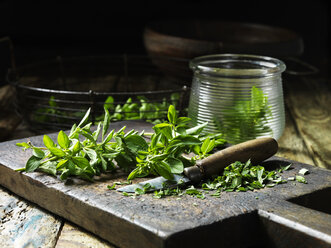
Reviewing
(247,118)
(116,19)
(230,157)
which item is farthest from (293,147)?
(116,19)

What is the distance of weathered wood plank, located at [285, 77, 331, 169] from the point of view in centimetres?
157

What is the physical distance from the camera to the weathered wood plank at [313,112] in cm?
157

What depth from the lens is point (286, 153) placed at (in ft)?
5.02

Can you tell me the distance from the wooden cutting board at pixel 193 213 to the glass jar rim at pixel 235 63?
0.34m

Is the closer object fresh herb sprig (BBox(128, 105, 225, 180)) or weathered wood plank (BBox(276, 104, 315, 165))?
fresh herb sprig (BBox(128, 105, 225, 180))

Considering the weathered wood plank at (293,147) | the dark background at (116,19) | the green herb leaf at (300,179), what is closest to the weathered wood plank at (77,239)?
the green herb leaf at (300,179)

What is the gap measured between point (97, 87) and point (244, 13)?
4.47 ft

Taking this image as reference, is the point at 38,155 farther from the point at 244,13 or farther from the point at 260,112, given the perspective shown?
the point at 244,13

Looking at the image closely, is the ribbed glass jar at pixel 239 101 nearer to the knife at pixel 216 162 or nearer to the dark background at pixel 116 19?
the knife at pixel 216 162

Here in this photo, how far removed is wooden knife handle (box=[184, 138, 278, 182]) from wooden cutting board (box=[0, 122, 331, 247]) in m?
0.07

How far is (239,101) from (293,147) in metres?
0.34

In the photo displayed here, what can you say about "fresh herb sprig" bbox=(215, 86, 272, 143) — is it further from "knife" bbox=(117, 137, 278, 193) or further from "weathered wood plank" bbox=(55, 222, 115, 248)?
"weathered wood plank" bbox=(55, 222, 115, 248)

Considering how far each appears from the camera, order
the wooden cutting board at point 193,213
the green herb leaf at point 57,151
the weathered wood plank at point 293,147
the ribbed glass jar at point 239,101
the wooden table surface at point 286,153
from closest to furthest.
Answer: the wooden cutting board at point 193,213, the wooden table surface at point 286,153, the green herb leaf at point 57,151, the ribbed glass jar at point 239,101, the weathered wood plank at point 293,147

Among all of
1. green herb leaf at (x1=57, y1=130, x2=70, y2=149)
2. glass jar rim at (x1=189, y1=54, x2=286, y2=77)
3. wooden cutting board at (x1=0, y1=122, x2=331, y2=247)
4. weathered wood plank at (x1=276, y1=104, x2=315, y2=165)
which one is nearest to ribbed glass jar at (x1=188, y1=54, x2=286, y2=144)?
glass jar rim at (x1=189, y1=54, x2=286, y2=77)
